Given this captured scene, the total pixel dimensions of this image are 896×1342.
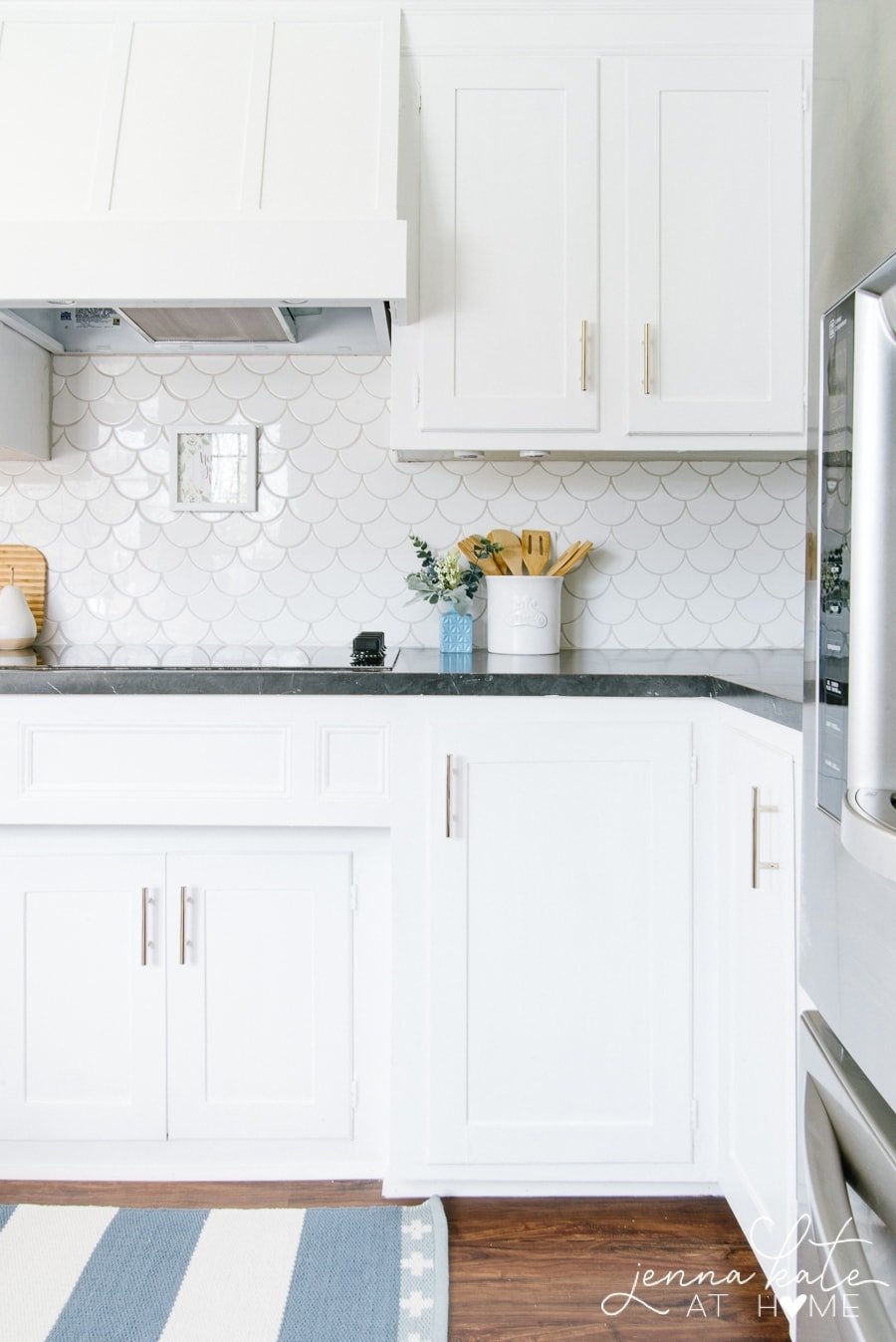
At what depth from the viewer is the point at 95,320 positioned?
2.13 metres

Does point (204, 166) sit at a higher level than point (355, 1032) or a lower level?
higher

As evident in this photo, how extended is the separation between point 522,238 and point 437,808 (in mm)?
1166

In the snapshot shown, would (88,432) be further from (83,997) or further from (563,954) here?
(563,954)

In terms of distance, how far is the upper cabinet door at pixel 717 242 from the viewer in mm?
1901

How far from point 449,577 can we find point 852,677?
4.94ft

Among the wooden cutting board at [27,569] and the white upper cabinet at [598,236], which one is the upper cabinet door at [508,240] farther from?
the wooden cutting board at [27,569]

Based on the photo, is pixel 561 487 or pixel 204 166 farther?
pixel 561 487

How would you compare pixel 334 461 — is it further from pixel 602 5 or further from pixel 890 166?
pixel 890 166

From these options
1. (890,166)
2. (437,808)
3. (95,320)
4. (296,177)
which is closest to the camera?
(890,166)

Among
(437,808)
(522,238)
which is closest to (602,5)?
(522,238)

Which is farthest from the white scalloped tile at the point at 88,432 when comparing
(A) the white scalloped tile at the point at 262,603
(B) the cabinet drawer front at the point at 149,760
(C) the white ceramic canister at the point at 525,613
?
(C) the white ceramic canister at the point at 525,613

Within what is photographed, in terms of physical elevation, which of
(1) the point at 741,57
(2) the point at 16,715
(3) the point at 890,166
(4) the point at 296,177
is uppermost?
(1) the point at 741,57

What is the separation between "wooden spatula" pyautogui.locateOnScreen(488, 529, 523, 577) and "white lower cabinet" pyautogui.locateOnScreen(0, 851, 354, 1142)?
0.79 meters

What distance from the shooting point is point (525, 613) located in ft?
6.66
